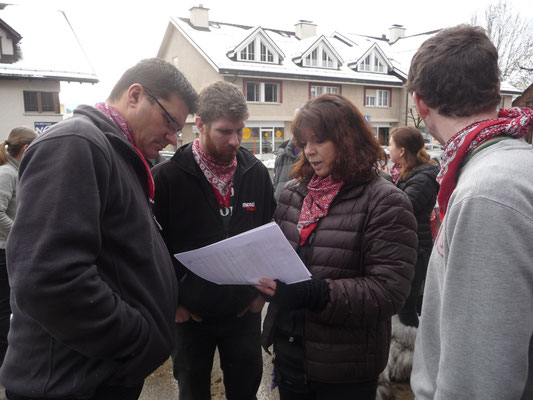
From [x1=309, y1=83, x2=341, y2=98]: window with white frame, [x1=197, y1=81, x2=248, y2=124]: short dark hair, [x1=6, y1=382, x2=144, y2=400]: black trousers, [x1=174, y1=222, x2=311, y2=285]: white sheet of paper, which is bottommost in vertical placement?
[x1=6, y1=382, x2=144, y2=400]: black trousers

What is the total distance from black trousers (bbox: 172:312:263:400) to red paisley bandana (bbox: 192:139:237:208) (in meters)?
0.74

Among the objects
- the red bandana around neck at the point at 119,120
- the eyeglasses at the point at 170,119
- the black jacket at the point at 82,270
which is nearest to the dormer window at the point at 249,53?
the eyeglasses at the point at 170,119

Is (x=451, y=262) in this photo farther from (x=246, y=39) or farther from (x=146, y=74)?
(x=246, y=39)

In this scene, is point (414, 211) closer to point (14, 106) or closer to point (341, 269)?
point (341, 269)

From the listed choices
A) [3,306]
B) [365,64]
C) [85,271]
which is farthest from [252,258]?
[365,64]

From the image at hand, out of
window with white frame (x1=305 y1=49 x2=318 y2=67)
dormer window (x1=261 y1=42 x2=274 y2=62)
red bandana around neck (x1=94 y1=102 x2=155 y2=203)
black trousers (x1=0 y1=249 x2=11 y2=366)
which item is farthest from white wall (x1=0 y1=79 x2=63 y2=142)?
red bandana around neck (x1=94 y1=102 x2=155 y2=203)

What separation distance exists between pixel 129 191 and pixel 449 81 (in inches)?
43.7

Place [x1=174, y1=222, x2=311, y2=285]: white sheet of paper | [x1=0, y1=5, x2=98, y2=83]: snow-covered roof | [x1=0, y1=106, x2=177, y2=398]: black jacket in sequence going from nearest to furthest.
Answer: [x1=0, y1=106, x2=177, y2=398]: black jacket
[x1=174, y1=222, x2=311, y2=285]: white sheet of paper
[x1=0, y1=5, x2=98, y2=83]: snow-covered roof

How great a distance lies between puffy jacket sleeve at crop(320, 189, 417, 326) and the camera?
1.71 m

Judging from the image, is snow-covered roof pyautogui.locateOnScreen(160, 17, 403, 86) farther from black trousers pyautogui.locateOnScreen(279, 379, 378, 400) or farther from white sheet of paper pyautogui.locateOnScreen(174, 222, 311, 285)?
black trousers pyautogui.locateOnScreen(279, 379, 378, 400)

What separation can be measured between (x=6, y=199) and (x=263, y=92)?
809 inches

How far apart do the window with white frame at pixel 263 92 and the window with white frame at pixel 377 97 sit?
716 centimetres

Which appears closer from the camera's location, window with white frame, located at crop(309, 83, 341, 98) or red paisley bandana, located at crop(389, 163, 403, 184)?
red paisley bandana, located at crop(389, 163, 403, 184)

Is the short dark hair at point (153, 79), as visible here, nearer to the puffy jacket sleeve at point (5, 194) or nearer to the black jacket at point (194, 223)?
the black jacket at point (194, 223)
